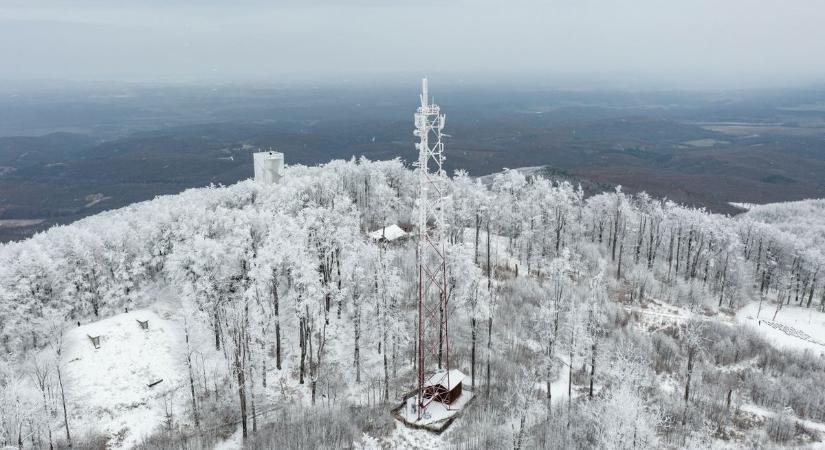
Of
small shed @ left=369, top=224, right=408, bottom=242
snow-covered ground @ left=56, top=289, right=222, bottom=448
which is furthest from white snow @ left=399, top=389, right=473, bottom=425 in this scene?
small shed @ left=369, top=224, right=408, bottom=242

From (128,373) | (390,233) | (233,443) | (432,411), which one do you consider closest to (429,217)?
(432,411)

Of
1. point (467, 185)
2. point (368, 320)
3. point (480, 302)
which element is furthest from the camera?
point (467, 185)

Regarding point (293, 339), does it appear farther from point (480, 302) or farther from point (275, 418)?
point (480, 302)

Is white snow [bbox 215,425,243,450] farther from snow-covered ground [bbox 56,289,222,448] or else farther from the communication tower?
the communication tower

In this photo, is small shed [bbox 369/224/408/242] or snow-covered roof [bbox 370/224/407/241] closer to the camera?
small shed [bbox 369/224/408/242]

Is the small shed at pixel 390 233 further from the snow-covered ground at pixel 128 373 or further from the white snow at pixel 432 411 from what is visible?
the white snow at pixel 432 411

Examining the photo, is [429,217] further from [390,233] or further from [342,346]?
[390,233]

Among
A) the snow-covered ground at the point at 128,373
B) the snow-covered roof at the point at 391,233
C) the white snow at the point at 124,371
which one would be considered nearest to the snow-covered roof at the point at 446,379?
the snow-covered ground at the point at 128,373

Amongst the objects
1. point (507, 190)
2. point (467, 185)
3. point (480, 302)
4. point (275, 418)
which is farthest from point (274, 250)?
point (507, 190)
